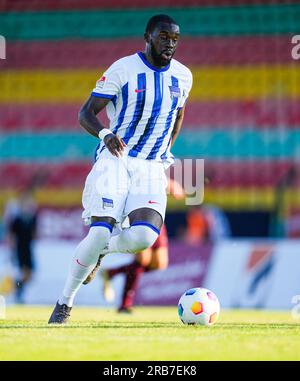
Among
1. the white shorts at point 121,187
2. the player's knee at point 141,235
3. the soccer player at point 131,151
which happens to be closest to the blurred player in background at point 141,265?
the soccer player at point 131,151

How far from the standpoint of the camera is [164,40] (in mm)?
6207

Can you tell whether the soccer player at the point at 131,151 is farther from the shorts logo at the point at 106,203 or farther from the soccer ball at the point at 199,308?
the soccer ball at the point at 199,308

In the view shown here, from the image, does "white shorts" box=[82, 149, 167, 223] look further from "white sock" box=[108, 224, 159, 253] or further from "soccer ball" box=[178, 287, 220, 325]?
"soccer ball" box=[178, 287, 220, 325]

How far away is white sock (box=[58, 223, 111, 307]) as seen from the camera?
5895 mm

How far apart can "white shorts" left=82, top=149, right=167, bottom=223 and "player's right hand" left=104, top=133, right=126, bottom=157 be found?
18 centimetres

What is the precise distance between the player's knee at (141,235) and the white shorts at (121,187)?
16 cm

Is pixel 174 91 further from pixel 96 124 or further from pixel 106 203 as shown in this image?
pixel 106 203

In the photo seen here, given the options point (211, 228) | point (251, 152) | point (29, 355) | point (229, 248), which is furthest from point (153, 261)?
point (251, 152)

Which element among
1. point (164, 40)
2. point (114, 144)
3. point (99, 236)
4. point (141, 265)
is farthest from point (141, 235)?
point (141, 265)

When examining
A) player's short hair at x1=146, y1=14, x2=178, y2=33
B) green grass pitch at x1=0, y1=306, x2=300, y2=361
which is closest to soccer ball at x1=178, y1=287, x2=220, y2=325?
green grass pitch at x1=0, y1=306, x2=300, y2=361

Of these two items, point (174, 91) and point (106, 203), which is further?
point (174, 91)

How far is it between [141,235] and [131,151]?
2.17ft

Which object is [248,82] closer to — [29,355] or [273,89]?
[273,89]

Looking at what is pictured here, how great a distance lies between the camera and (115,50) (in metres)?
18.7
